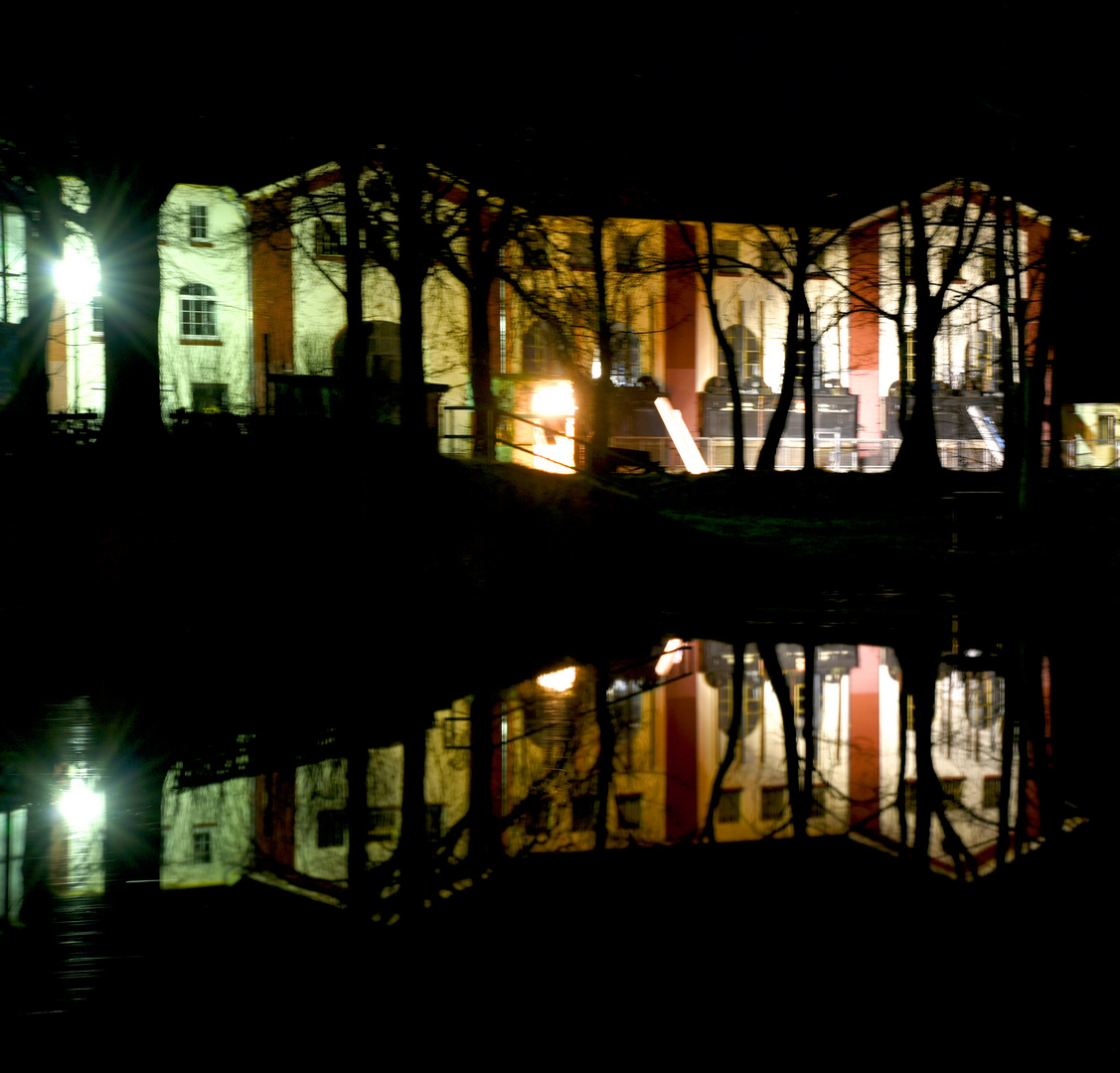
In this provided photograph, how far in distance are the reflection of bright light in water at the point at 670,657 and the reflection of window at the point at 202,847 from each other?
484 cm

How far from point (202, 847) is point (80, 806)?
1.01 metres

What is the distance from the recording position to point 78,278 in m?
40.4

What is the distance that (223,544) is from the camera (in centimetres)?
1430

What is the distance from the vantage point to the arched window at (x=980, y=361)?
150ft

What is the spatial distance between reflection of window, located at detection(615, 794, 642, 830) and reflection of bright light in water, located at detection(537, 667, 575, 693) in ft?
9.26

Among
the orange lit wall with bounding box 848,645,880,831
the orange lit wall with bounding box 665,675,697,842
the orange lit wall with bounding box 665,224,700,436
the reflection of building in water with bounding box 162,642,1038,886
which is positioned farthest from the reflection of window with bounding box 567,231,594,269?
the reflection of building in water with bounding box 162,642,1038,886

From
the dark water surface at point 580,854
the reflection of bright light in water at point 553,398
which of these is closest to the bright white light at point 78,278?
the reflection of bright light in water at point 553,398

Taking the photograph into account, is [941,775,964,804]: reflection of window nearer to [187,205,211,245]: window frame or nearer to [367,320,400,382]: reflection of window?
[367,320,400,382]: reflection of window

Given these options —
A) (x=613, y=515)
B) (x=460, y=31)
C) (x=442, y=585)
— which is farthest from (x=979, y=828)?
(x=460, y=31)

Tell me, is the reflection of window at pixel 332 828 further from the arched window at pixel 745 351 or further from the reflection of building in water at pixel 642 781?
the arched window at pixel 745 351

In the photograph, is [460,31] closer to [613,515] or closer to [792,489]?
[613,515]

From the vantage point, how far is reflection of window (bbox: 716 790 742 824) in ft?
20.2

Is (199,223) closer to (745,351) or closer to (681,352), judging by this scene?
(681,352)

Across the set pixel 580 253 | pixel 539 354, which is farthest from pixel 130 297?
pixel 580 253
